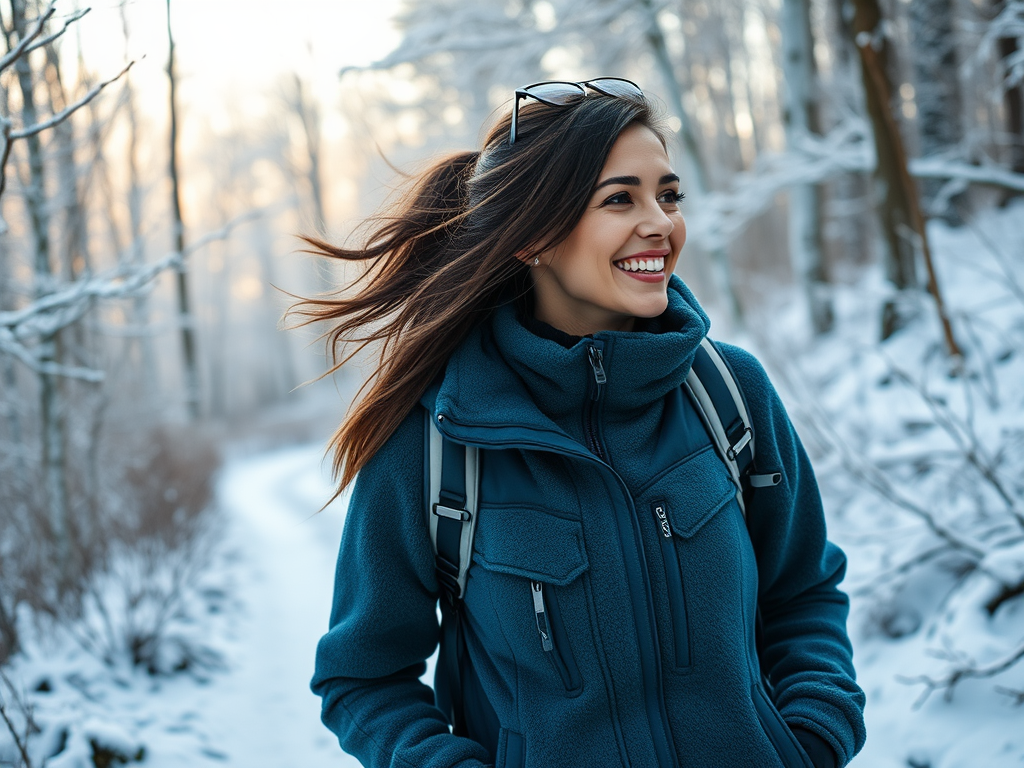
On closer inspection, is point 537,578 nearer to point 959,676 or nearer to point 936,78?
point 959,676

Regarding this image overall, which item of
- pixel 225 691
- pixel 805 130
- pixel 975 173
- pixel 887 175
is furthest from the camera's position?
pixel 805 130

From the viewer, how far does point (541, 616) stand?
1.41 m

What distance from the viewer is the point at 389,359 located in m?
1.71

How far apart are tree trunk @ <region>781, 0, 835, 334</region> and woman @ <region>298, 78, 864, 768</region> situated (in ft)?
18.5

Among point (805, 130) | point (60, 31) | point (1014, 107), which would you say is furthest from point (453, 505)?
point (1014, 107)

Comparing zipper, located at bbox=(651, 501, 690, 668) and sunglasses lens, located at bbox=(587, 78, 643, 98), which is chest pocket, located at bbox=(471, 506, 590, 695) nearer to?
zipper, located at bbox=(651, 501, 690, 668)

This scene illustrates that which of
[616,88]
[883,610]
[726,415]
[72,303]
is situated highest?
[616,88]

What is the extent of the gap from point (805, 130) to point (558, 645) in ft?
21.9

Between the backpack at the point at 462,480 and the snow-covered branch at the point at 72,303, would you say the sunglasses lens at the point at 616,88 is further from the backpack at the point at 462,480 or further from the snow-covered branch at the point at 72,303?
the snow-covered branch at the point at 72,303

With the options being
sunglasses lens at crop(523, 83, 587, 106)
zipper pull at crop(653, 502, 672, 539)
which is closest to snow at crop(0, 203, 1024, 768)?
zipper pull at crop(653, 502, 672, 539)

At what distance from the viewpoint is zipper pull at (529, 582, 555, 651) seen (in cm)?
140

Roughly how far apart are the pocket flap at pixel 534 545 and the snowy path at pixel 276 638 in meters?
2.13

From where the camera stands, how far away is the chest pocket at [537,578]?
141 centimetres

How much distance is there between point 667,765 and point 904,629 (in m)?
2.52
